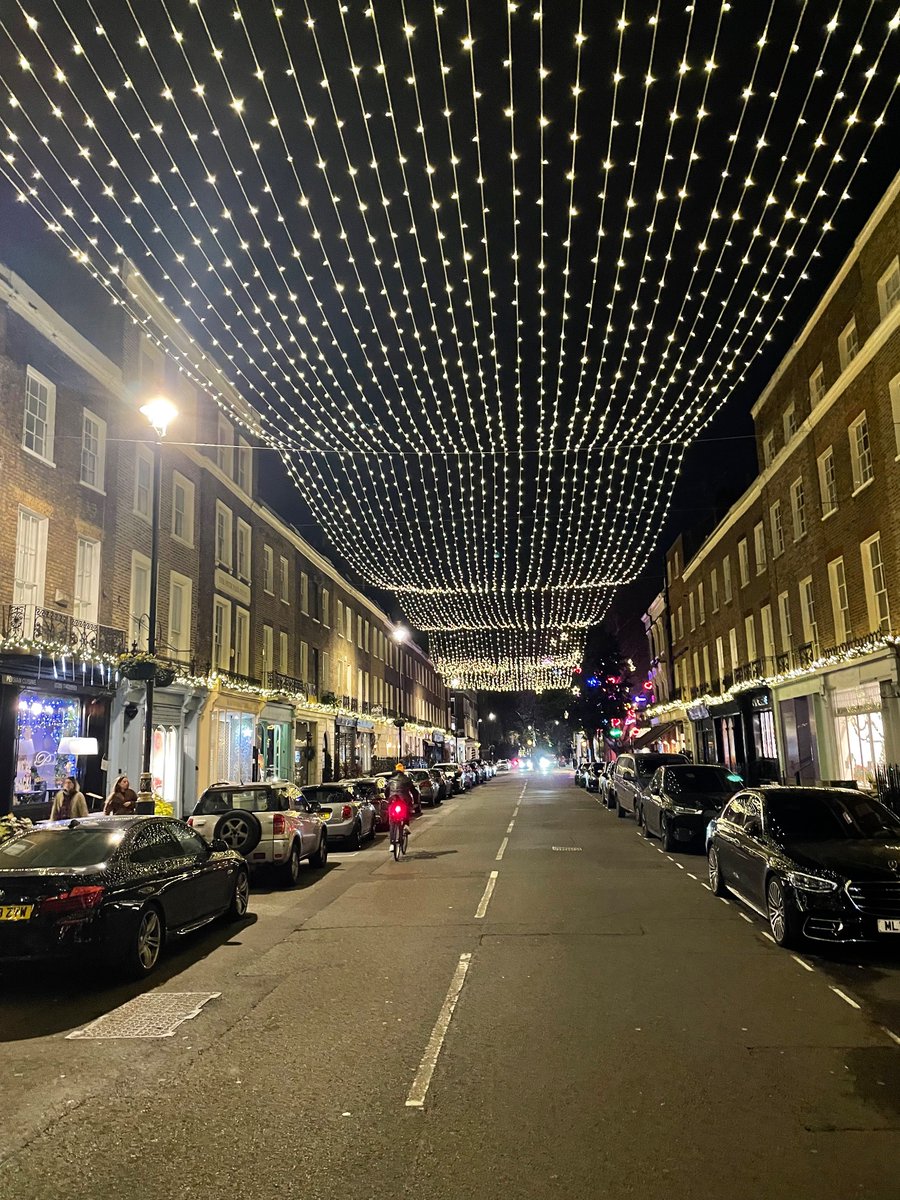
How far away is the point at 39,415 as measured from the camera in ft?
59.3

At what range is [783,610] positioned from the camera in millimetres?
28359

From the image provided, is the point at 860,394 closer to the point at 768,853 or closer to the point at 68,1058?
the point at 768,853

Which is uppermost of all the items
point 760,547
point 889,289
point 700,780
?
point 889,289

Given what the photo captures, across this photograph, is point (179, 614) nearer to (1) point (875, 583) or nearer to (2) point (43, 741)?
(2) point (43, 741)

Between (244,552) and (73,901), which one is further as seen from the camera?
(244,552)

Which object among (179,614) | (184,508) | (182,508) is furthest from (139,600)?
(184,508)

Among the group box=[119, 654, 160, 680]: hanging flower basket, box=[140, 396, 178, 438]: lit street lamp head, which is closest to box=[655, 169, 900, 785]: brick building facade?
box=[140, 396, 178, 438]: lit street lamp head

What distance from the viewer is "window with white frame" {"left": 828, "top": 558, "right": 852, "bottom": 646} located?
23094 mm

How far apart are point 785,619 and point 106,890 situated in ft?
82.1

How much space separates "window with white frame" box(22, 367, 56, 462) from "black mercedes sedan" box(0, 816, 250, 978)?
11293 millimetres

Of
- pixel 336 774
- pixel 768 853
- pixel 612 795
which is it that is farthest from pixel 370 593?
pixel 768 853

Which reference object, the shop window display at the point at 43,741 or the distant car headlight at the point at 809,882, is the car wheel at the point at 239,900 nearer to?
the distant car headlight at the point at 809,882

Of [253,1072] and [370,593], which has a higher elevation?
[370,593]

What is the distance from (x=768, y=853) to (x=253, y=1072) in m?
6.05
